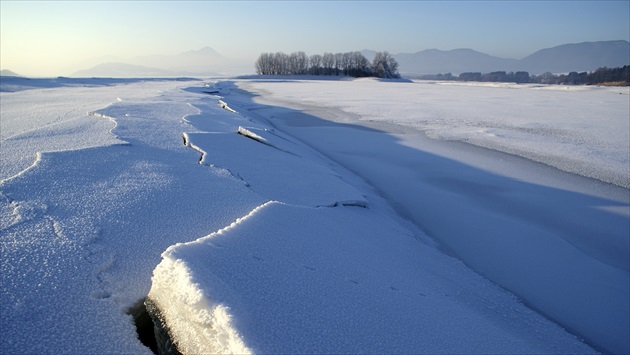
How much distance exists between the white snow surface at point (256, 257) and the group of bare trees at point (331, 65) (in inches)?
1782

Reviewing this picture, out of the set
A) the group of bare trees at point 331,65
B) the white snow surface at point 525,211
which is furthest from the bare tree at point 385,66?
the white snow surface at point 525,211

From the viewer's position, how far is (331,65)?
5222 centimetres

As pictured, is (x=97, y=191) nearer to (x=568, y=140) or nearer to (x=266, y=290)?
(x=266, y=290)

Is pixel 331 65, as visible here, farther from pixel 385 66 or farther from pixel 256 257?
pixel 256 257

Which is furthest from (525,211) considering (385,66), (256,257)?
(385,66)

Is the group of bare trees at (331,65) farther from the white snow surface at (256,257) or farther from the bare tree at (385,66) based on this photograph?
the white snow surface at (256,257)

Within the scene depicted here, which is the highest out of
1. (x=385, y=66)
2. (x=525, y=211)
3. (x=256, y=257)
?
(x=385, y=66)

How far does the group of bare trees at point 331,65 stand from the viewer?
46500mm

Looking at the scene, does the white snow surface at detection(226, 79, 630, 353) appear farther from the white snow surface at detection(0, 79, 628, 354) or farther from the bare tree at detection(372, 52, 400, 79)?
the bare tree at detection(372, 52, 400, 79)

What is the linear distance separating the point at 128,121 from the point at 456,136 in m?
5.18

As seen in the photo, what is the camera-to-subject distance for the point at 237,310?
104cm

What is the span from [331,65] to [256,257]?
176 feet

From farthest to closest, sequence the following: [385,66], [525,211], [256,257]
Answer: [385,66]
[525,211]
[256,257]

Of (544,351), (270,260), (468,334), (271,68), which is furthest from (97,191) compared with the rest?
(271,68)
